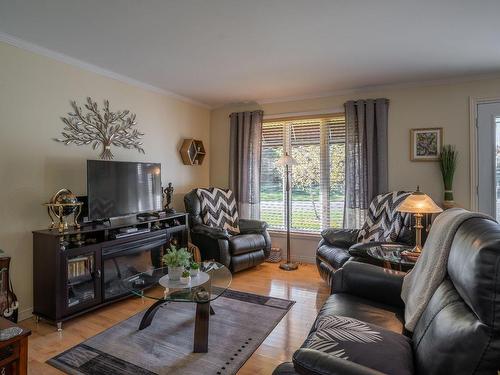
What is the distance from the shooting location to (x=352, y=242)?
343 centimetres

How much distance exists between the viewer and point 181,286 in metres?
2.30

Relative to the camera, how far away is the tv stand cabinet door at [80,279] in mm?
2559

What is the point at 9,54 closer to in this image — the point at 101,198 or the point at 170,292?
the point at 101,198

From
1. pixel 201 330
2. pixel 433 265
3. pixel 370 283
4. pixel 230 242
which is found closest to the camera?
pixel 433 265

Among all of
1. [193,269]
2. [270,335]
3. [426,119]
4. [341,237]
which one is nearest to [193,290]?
[193,269]

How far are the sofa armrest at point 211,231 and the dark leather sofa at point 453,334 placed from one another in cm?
221

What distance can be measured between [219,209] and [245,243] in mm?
746

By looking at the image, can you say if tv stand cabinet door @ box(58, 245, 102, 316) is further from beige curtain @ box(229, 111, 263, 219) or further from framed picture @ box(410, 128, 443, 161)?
framed picture @ box(410, 128, 443, 161)

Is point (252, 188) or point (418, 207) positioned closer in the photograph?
point (418, 207)

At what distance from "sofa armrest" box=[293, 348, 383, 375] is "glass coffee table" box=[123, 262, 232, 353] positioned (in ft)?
3.75

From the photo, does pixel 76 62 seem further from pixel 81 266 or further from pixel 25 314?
pixel 25 314

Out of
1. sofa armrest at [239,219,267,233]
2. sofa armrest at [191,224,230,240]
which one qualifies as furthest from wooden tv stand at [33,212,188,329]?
sofa armrest at [239,219,267,233]

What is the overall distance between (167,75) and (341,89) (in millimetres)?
2309

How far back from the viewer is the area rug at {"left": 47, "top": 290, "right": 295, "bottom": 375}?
198 cm
